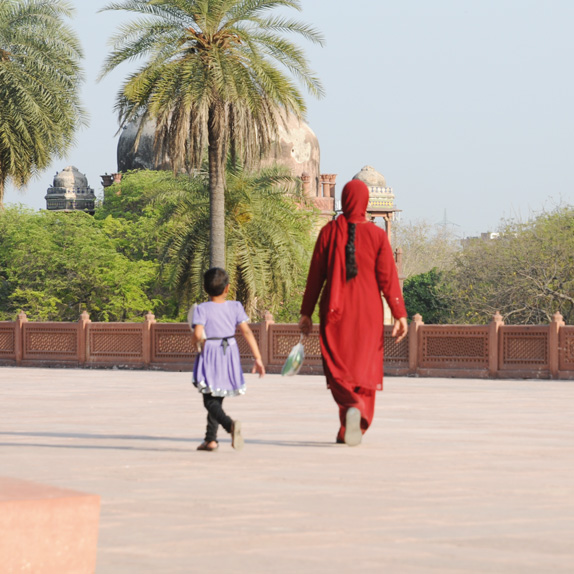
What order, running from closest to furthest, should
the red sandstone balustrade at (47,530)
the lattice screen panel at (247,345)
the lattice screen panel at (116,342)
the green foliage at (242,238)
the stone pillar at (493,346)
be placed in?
the red sandstone balustrade at (47,530) < the stone pillar at (493,346) < the lattice screen panel at (247,345) < the lattice screen panel at (116,342) < the green foliage at (242,238)

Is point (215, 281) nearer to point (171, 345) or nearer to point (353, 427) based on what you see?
point (353, 427)

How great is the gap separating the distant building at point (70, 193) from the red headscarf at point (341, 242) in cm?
5327

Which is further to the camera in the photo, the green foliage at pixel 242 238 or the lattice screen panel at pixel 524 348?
the green foliage at pixel 242 238

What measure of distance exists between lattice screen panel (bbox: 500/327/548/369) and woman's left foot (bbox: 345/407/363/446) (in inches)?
611

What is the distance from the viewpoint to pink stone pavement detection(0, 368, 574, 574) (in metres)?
5.41

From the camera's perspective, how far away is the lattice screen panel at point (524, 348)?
81.9ft

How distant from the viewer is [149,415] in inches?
566

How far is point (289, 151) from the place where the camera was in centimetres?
5934

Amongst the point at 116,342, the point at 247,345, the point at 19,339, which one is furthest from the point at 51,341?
the point at 247,345

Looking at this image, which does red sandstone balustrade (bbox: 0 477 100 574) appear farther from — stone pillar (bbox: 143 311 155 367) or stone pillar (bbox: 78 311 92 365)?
stone pillar (bbox: 78 311 92 365)

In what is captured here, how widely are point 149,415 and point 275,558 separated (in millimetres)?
9185

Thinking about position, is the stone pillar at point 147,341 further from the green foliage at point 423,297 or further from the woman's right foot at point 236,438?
the green foliage at point 423,297

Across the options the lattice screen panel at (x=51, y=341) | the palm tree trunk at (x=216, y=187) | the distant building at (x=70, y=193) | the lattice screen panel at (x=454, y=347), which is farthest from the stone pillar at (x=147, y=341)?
the distant building at (x=70, y=193)

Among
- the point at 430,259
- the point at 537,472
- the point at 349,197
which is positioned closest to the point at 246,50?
the point at 349,197
